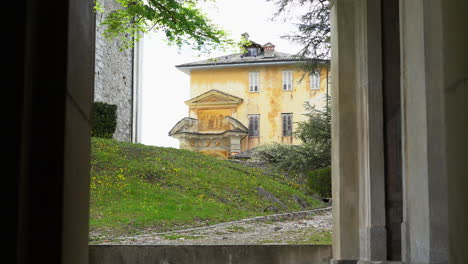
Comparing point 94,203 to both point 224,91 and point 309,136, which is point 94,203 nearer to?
point 309,136

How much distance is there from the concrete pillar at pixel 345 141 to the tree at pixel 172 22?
165 inches

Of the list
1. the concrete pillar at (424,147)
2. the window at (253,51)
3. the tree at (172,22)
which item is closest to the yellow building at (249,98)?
the window at (253,51)

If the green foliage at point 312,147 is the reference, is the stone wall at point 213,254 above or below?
below

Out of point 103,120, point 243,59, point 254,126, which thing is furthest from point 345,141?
point 243,59

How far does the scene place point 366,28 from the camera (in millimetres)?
5164

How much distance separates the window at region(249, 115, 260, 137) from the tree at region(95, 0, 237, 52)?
23924mm

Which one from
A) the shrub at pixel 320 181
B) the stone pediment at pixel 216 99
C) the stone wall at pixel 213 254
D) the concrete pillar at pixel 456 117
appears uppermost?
the stone pediment at pixel 216 99

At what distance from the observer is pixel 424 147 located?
2.84 m

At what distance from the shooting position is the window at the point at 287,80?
110ft

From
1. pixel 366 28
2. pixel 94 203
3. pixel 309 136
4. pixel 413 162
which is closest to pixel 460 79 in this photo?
pixel 413 162

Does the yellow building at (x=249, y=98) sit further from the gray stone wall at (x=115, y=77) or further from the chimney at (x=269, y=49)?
the gray stone wall at (x=115, y=77)

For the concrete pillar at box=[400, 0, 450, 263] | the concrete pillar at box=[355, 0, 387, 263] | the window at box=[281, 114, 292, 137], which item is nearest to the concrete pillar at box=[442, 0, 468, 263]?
the concrete pillar at box=[400, 0, 450, 263]

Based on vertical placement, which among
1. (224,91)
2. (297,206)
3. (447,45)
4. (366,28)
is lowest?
(297,206)

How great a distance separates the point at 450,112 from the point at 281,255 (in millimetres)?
4520
